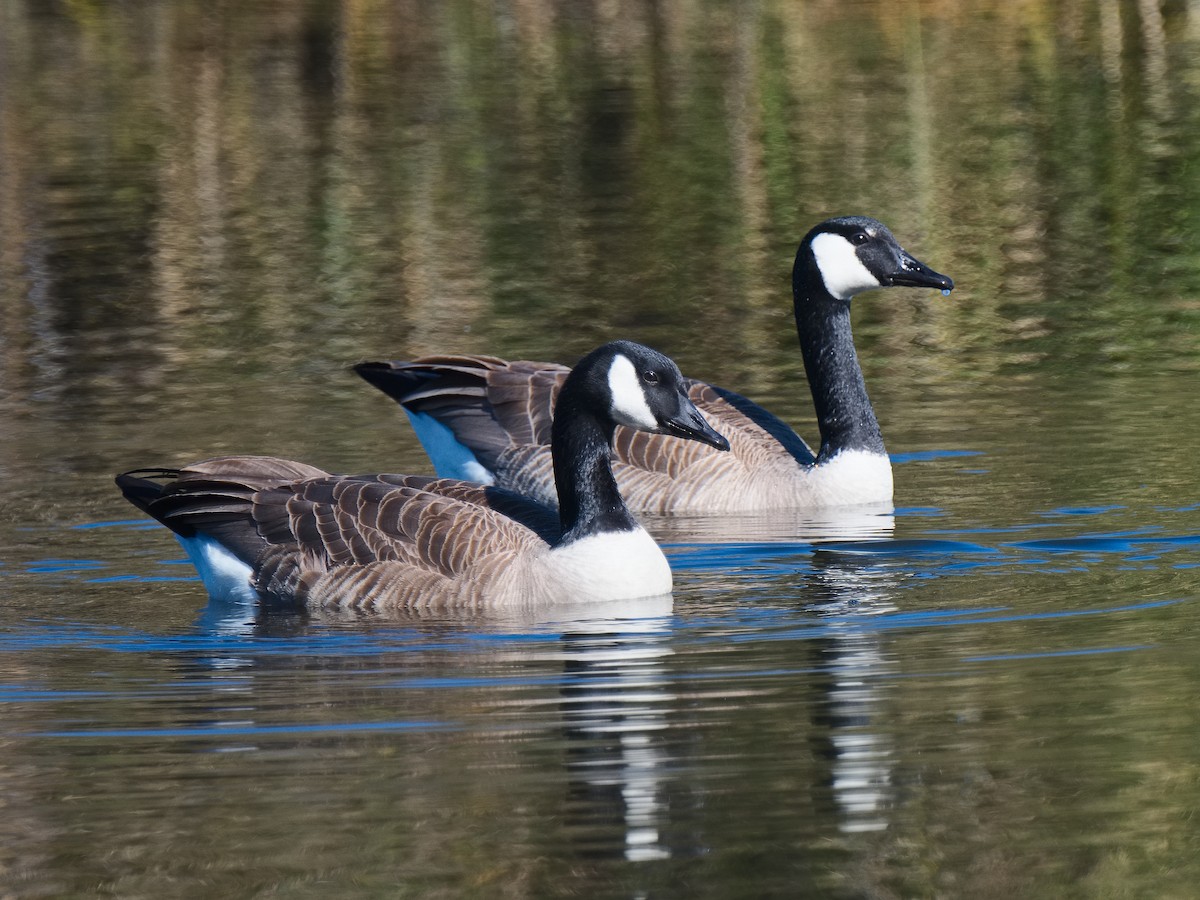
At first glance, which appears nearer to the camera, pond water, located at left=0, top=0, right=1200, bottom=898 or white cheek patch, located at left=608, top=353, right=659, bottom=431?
pond water, located at left=0, top=0, right=1200, bottom=898

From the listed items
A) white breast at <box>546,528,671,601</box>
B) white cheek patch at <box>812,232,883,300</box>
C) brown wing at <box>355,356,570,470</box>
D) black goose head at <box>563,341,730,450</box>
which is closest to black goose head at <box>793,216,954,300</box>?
white cheek patch at <box>812,232,883,300</box>

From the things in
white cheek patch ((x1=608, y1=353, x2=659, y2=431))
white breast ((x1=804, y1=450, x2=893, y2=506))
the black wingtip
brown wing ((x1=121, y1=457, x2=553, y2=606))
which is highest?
white cheek patch ((x1=608, y1=353, x2=659, y2=431))

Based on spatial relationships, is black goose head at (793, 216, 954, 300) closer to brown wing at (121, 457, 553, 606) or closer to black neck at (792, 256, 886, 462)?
black neck at (792, 256, 886, 462)

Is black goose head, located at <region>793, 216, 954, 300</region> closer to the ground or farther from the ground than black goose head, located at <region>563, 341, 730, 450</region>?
farther from the ground

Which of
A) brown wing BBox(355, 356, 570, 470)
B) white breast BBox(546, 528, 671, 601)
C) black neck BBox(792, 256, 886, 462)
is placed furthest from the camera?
brown wing BBox(355, 356, 570, 470)

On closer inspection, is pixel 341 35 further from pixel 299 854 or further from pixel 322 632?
pixel 299 854

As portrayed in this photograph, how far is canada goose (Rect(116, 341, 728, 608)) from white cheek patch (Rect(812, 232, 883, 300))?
13.2ft

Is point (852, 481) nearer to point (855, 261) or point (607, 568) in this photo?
point (855, 261)

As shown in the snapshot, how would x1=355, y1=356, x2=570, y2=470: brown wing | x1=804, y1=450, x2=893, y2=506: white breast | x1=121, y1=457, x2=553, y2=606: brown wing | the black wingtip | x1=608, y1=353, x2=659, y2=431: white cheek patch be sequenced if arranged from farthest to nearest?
x1=355, y1=356, x2=570, y2=470: brown wing → x1=804, y1=450, x2=893, y2=506: white breast → the black wingtip → x1=608, y1=353, x2=659, y2=431: white cheek patch → x1=121, y1=457, x2=553, y2=606: brown wing

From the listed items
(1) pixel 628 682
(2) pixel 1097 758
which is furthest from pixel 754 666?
(2) pixel 1097 758

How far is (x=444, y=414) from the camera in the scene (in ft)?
49.9

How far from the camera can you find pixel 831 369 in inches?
600

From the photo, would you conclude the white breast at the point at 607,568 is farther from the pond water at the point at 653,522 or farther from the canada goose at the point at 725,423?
the canada goose at the point at 725,423

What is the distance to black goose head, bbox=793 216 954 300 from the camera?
1502 centimetres
